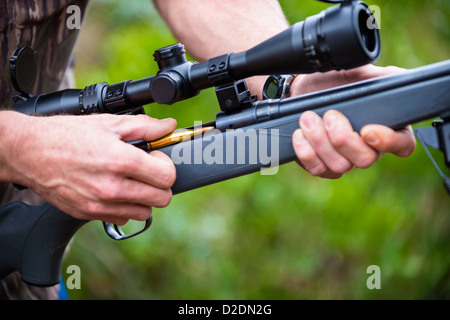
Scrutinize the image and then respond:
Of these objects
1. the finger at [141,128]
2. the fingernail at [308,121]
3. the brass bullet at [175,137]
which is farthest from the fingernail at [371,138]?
the finger at [141,128]

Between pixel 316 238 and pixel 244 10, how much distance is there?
6.65ft

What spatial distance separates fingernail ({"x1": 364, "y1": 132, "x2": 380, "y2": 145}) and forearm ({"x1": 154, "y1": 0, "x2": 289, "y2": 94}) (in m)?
0.65

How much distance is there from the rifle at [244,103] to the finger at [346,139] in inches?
1.1

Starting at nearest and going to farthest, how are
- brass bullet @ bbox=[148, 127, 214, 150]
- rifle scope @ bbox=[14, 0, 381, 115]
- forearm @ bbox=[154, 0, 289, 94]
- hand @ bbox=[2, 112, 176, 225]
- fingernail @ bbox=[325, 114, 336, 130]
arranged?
rifle scope @ bbox=[14, 0, 381, 115], fingernail @ bbox=[325, 114, 336, 130], hand @ bbox=[2, 112, 176, 225], brass bullet @ bbox=[148, 127, 214, 150], forearm @ bbox=[154, 0, 289, 94]

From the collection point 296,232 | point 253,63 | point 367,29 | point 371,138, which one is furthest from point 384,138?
point 296,232

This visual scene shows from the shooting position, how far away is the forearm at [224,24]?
1.87 m

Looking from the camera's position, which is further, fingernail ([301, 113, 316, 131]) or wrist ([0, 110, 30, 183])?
wrist ([0, 110, 30, 183])

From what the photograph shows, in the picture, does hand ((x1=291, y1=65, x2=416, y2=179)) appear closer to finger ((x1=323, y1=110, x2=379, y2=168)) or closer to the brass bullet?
finger ((x1=323, y1=110, x2=379, y2=168))

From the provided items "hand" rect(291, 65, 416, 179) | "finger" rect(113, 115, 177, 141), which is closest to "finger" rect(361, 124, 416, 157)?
"hand" rect(291, 65, 416, 179)

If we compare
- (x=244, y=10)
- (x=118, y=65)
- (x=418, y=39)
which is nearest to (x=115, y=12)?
(x=118, y=65)

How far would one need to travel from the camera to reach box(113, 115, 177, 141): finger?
1467 millimetres

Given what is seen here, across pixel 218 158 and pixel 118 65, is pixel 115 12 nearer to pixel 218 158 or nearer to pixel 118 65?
pixel 118 65

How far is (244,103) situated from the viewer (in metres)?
1.45

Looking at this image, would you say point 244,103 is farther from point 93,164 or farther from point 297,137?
point 93,164
